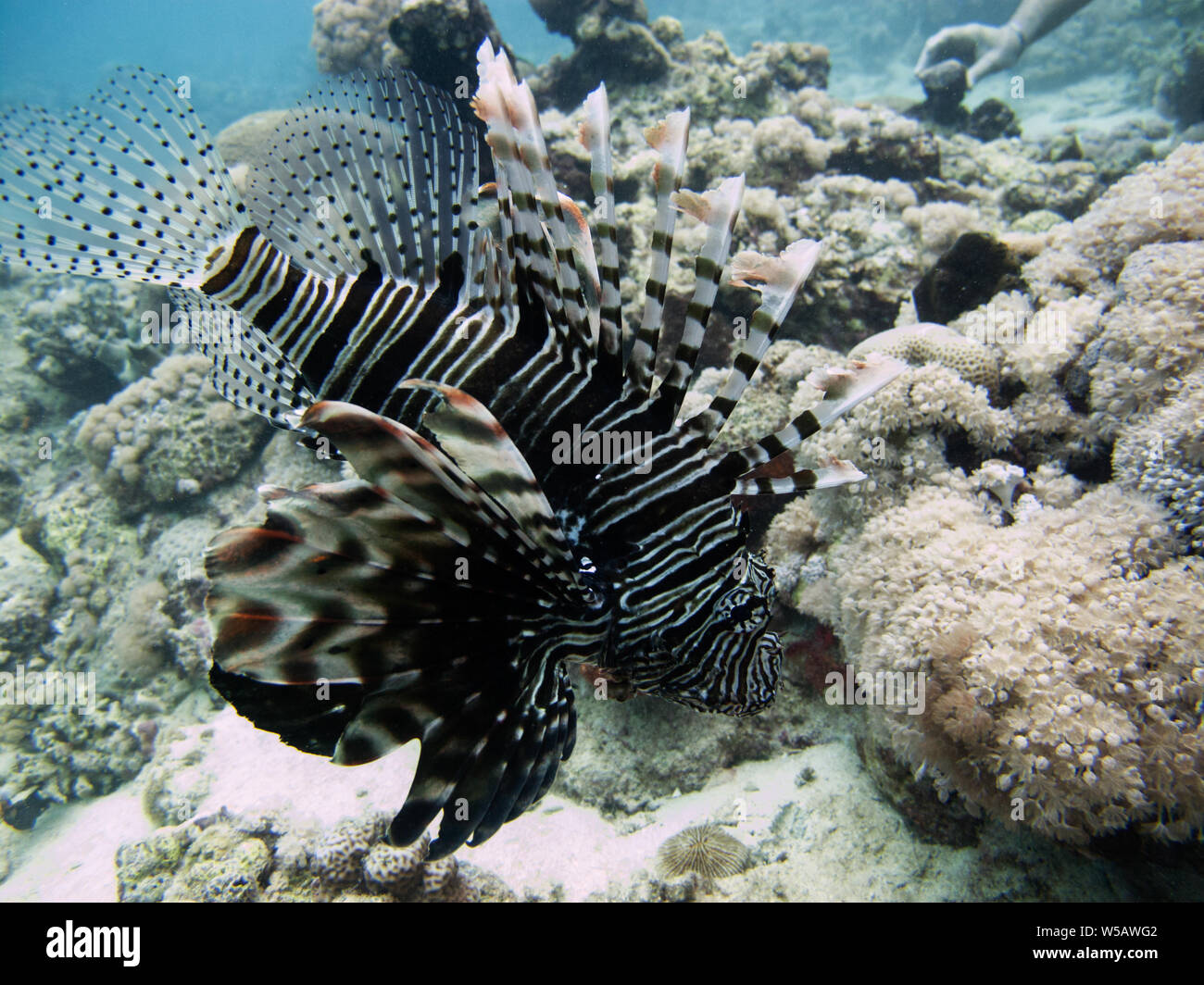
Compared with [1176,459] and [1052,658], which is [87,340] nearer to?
[1052,658]

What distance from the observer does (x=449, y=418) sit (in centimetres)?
158

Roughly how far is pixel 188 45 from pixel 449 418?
11911 cm

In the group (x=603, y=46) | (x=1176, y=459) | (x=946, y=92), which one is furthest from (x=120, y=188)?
(x=946, y=92)

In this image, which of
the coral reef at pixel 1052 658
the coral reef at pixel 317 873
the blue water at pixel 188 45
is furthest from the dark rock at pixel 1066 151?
the blue water at pixel 188 45

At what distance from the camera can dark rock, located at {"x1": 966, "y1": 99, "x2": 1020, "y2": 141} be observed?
12.9 m

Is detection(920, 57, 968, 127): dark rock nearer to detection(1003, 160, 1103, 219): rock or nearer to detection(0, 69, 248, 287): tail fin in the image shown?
detection(1003, 160, 1103, 219): rock

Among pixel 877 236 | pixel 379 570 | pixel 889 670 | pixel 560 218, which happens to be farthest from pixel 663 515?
pixel 877 236

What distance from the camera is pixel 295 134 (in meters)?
3.14

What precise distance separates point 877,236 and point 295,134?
602cm

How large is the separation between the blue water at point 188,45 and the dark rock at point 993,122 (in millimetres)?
43094

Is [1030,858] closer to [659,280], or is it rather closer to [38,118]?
[659,280]

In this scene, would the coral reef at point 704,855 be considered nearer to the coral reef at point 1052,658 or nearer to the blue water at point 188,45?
the coral reef at point 1052,658

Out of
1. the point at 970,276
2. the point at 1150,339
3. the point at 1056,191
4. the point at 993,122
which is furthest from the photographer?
the point at 993,122

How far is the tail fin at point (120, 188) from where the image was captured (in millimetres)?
2867
